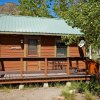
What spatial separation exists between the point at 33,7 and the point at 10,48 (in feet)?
78.8

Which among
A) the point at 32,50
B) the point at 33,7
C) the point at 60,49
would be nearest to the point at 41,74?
Result: the point at 32,50

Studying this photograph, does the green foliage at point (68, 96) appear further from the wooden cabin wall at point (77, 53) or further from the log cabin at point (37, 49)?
the wooden cabin wall at point (77, 53)

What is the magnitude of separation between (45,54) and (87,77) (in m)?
3.91

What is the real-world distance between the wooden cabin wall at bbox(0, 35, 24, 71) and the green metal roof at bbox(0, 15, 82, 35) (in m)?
0.73

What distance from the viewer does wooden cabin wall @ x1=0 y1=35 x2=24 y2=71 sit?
18.5 meters

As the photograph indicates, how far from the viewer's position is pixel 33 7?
41.8 m

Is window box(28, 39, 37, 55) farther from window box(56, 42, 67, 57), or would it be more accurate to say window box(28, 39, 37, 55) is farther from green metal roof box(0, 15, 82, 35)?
window box(56, 42, 67, 57)

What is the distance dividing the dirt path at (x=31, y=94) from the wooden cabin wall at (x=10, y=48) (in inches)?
168

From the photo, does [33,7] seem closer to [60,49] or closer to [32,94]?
[60,49]

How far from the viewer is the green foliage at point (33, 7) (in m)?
40.6

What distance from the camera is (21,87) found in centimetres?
1541

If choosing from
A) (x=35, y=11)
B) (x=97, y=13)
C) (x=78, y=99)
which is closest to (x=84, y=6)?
(x=97, y=13)

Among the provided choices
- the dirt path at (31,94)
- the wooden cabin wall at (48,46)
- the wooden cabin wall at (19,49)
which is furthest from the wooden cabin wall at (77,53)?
the dirt path at (31,94)

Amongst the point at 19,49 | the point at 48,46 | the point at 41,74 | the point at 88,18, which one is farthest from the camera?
the point at 48,46
